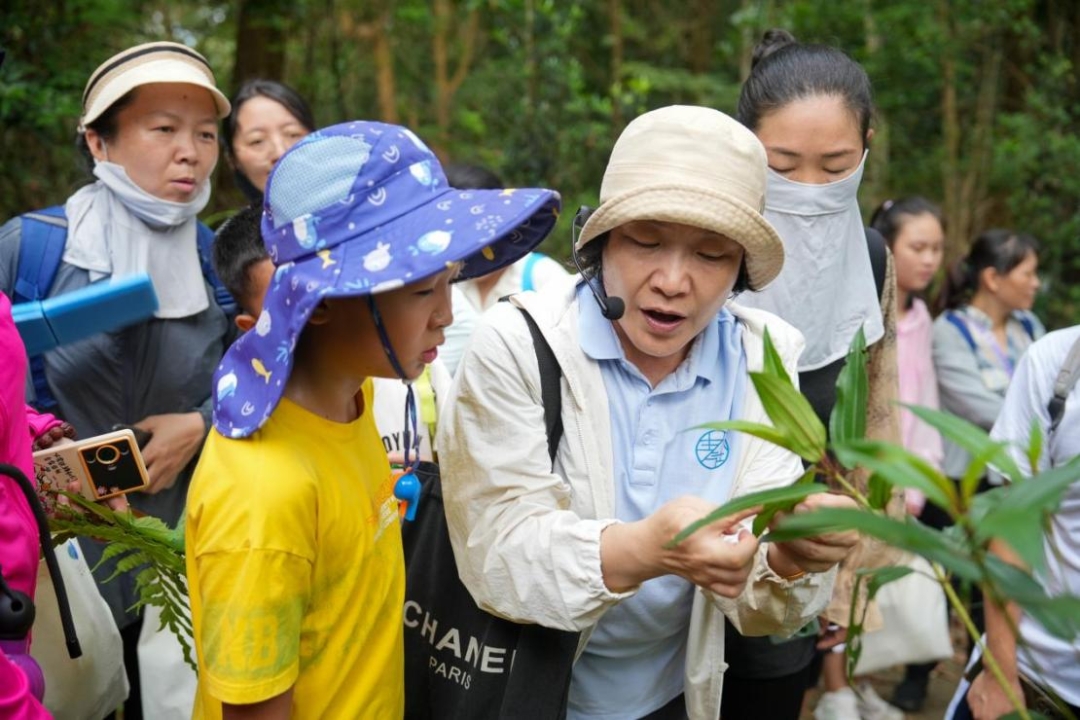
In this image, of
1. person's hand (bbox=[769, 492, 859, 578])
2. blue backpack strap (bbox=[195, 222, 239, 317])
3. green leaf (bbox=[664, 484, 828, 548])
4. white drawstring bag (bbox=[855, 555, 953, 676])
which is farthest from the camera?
white drawstring bag (bbox=[855, 555, 953, 676])

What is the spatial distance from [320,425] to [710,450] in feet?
2.46

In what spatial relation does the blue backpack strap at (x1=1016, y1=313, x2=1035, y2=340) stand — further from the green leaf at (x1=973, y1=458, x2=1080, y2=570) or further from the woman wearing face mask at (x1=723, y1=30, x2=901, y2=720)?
the green leaf at (x1=973, y1=458, x2=1080, y2=570)

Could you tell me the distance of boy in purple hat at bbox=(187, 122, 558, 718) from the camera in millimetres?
1659

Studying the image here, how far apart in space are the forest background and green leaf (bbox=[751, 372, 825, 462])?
3489 mm

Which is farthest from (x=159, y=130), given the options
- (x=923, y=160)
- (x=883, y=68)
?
(x=923, y=160)

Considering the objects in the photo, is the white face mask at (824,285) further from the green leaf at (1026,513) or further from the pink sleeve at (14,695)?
the pink sleeve at (14,695)

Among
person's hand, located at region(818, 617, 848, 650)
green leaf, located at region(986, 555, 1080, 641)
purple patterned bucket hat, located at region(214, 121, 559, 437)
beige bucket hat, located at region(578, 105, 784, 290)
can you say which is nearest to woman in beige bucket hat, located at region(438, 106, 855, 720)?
beige bucket hat, located at region(578, 105, 784, 290)

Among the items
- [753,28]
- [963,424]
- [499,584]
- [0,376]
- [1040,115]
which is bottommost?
[499,584]

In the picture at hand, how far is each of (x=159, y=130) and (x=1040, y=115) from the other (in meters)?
7.00

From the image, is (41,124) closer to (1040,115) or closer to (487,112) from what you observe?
(487,112)

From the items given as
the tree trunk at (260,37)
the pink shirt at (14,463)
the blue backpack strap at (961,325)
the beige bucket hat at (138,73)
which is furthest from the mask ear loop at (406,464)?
the tree trunk at (260,37)

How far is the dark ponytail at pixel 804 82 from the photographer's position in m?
2.63

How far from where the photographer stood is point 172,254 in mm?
3225

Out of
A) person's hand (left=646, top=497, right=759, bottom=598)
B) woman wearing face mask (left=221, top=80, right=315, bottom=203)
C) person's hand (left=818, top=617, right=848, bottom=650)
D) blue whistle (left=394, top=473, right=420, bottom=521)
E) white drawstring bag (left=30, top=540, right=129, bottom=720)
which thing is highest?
woman wearing face mask (left=221, top=80, right=315, bottom=203)
